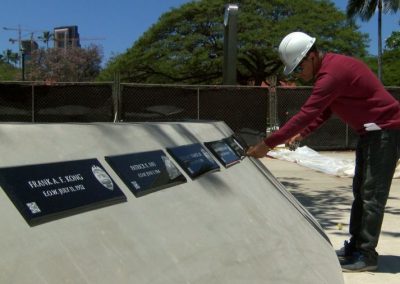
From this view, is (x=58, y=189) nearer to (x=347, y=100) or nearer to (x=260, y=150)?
(x=260, y=150)

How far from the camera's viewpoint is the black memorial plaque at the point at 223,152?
133 inches

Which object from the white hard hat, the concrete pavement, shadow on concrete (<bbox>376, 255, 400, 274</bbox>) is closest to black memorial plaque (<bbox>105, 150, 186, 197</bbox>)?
the white hard hat

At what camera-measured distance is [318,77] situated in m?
3.88

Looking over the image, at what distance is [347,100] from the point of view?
4004 mm

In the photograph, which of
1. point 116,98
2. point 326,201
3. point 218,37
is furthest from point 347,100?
→ point 218,37

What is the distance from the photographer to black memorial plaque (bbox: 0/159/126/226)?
1813 mm

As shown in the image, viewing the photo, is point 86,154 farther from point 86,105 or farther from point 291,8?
point 291,8

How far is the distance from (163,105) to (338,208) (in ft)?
24.8

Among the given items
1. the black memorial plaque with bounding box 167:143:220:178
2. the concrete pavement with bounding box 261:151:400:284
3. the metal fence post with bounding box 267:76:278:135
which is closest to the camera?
the black memorial plaque with bounding box 167:143:220:178

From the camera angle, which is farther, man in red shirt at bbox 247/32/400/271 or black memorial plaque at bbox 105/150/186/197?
man in red shirt at bbox 247/32/400/271

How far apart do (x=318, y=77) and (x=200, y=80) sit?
36.2m

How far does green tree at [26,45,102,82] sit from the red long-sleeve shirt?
211ft

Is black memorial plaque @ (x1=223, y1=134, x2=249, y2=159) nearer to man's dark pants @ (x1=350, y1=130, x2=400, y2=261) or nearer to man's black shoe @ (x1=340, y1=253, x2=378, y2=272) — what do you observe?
man's dark pants @ (x1=350, y1=130, x2=400, y2=261)

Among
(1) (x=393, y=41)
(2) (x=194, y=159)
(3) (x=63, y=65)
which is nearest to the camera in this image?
(2) (x=194, y=159)
